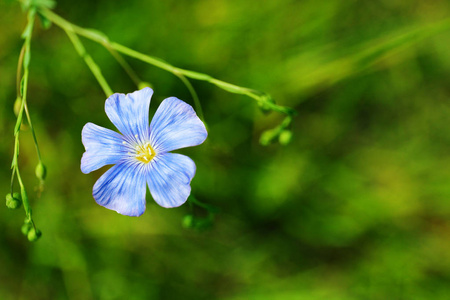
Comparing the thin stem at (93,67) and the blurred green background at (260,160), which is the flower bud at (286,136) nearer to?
the thin stem at (93,67)

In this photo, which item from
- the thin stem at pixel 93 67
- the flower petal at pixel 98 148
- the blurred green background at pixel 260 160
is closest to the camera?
the flower petal at pixel 98 148

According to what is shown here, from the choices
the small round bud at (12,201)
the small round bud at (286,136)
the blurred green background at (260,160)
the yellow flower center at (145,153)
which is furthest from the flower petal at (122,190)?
the blurred green background at (260,160)

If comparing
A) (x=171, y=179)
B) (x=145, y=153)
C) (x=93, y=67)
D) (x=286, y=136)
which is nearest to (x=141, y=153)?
(x=145, y=153)

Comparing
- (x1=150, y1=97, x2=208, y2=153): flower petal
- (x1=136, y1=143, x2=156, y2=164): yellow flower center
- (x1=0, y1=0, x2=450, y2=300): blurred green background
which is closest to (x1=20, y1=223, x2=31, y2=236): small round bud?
(x1=136, y1=143, x2=156, y2=164): yellow flower center

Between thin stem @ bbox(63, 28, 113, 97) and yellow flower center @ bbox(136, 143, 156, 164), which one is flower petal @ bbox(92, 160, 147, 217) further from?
thin stem @ bbox(63, 28, 113, 97)

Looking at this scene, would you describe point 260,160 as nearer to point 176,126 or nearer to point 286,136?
point 286,136

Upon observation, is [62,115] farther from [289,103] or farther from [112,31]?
[289,103]
